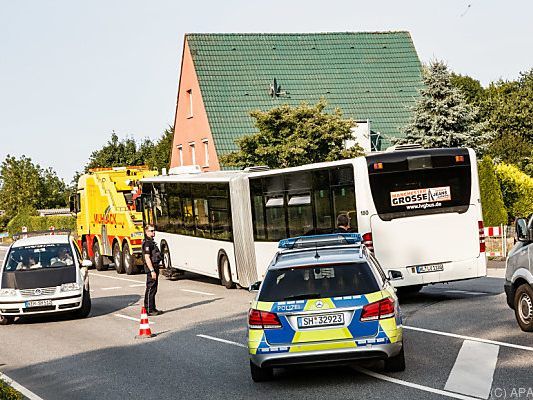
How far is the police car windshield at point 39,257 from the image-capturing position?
21.2m

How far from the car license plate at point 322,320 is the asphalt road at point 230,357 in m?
0.72

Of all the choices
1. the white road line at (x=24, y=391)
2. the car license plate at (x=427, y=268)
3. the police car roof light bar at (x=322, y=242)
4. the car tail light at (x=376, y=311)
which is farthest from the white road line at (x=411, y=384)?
the car license plate at (x=427, y=268)

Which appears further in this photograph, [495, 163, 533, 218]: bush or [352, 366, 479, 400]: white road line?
[495, 163, 533, 218]: bush

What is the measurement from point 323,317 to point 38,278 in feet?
36.7

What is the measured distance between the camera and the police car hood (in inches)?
800

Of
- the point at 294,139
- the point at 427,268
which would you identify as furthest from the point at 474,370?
the point at 294,139

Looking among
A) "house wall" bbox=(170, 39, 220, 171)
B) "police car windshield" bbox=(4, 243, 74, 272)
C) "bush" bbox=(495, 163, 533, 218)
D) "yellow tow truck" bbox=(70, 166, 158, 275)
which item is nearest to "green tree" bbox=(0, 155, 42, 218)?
"house wall" bbox=(170, 39, 220, 171)

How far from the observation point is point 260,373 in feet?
36.8

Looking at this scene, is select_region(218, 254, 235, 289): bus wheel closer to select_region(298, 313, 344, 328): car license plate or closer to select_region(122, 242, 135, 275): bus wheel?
select_region(122, 242, 135, 275): bus wheel

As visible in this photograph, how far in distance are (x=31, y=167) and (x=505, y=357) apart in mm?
100104

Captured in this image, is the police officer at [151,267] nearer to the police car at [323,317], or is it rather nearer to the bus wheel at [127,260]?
the police car at [323,317]

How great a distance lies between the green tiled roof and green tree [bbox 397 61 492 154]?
12.8m

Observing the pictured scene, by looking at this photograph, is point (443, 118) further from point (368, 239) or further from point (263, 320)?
point (263, 320)

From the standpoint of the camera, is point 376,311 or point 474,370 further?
point 474,370
